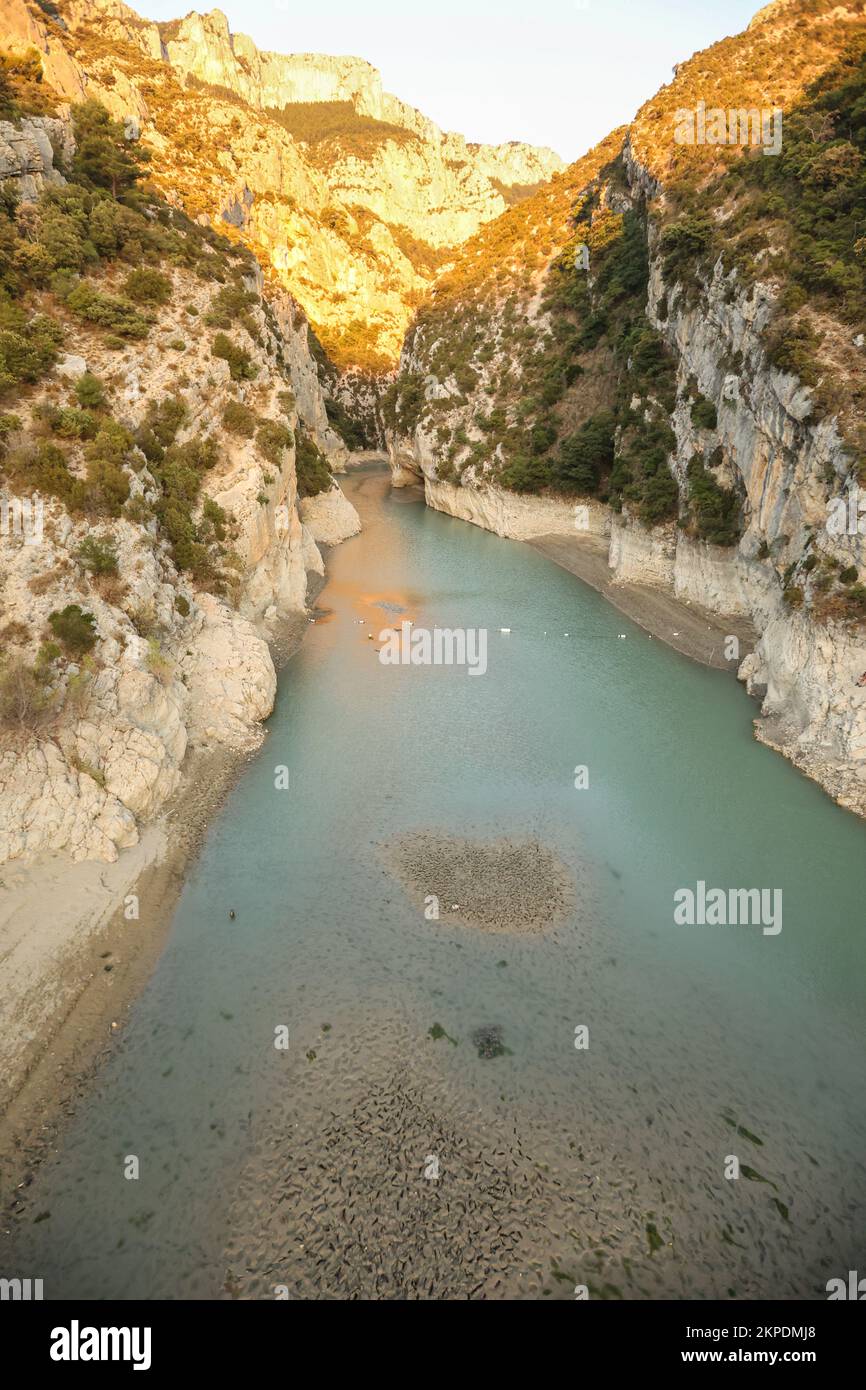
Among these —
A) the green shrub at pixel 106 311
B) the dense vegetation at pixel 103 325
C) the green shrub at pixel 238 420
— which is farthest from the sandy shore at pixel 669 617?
the green shrub at pixel 106 311

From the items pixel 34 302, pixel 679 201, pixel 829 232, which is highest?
pixel 679 201

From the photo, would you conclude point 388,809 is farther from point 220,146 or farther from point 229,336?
point 220,146

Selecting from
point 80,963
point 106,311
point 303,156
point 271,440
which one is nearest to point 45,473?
point 106,311

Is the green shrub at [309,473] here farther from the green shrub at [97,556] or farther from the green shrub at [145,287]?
the green shrub at [97,556]

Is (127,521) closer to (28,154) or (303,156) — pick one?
(28,154)

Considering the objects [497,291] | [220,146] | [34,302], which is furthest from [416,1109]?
[220,146]

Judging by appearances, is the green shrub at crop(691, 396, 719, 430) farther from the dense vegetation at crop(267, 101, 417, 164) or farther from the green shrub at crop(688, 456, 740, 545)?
the dense vegetation at crop(267, 101, 417, 164)
